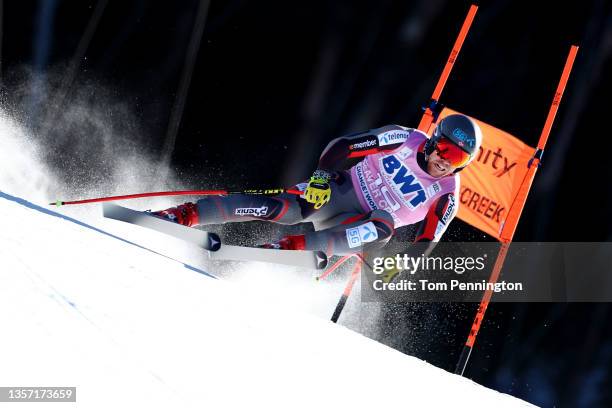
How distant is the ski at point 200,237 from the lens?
138 inches

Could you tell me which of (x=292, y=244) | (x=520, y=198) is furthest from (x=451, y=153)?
(x=292, y=244)

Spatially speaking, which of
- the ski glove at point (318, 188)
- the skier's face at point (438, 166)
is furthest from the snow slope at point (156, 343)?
the skier's face at point (438, 166)

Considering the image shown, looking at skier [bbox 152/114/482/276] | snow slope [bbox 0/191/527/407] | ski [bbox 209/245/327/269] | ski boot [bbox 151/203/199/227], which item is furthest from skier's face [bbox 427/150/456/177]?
snow slope [bbox 0/191/527/407]

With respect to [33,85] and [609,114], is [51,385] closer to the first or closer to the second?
[33,85]

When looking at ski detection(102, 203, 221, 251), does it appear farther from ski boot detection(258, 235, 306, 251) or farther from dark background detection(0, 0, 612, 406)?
dark background detection(0, 0, 612, 406)

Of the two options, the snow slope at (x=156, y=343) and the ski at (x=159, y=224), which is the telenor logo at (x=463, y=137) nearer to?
the ski at (x=159, y=224)

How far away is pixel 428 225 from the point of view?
14.0ft

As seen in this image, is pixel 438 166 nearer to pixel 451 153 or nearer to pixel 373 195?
pixel 451 153

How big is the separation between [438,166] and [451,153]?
13cm

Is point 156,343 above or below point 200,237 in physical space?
below

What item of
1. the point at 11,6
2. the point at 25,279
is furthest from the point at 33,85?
the point at 25,279

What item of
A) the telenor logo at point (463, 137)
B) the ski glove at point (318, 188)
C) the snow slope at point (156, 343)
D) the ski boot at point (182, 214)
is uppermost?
the telenor logo at point (463, 137)

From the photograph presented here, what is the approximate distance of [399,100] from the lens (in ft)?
20.6

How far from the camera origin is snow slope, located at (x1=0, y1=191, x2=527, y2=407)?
1.35m
